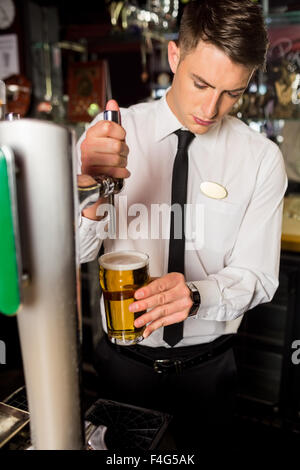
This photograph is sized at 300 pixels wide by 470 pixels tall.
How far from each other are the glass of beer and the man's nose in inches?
22.4

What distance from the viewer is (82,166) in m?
0.85

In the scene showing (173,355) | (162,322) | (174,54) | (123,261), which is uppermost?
(174,54)

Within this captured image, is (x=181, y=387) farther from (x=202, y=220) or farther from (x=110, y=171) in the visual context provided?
(x=110, y=171)

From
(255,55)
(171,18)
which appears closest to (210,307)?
(255,55)

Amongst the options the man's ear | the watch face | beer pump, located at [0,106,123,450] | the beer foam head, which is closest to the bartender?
the man's ear

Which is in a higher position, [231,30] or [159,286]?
[231,30]

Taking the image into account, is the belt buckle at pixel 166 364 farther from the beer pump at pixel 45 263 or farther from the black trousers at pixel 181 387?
the beer pump at pixel 45 263

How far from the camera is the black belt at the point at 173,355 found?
158 cm

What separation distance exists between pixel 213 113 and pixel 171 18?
6.84 feet

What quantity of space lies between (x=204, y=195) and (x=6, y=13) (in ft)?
11.3

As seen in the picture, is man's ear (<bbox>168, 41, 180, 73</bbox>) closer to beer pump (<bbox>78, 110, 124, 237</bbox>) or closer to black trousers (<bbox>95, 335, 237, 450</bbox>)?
beer pump (<bbox>78, 110, 124, 237</bbox>)

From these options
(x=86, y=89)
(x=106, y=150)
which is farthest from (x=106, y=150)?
(x=86, y=89)

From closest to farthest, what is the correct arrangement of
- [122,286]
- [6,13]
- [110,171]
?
[110,171], [122,286], [6,13]

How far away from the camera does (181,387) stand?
161 centimetres
